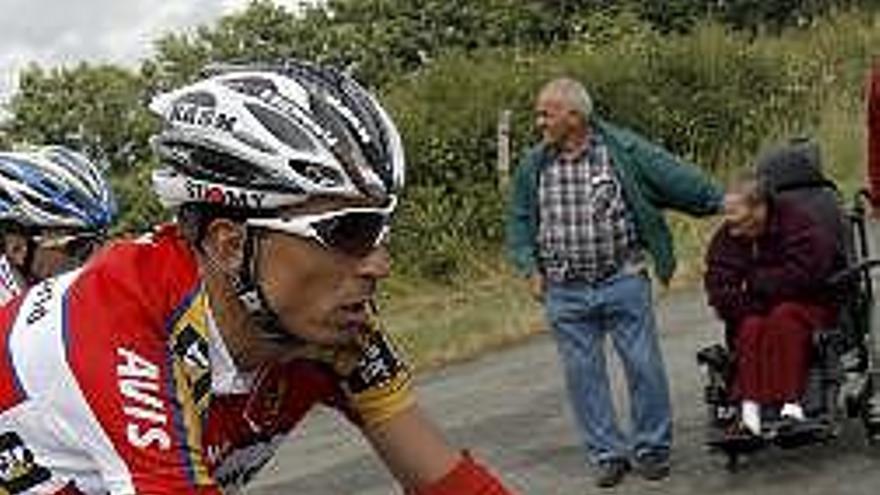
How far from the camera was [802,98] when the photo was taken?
23141mm

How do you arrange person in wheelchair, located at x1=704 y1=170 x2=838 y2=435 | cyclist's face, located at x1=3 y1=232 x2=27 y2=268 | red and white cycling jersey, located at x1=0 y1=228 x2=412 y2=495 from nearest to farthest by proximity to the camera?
red and white cycling jersey, located at x1=0 y1=228 x2=412 y2=495
cyclist's face, located at x1=3 y1=232 x2=27 y2=268
person in wheelchair, located at x1=704 y1=170 x2=838 y2=435

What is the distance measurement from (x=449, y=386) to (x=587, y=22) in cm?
2574

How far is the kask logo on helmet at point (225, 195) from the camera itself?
2.57 m

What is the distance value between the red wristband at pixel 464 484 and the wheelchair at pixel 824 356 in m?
5.25

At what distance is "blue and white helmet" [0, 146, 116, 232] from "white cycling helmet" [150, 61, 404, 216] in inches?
77.6

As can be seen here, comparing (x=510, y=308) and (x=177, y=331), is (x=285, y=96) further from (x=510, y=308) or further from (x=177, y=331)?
(x=510, y=308)

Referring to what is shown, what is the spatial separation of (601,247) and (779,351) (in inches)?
37.8

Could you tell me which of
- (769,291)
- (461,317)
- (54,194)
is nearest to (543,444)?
(769,291)

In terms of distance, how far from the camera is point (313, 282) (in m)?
2.62

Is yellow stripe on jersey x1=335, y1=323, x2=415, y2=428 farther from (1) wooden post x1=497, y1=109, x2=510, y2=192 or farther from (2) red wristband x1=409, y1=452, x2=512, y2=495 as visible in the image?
(1) wooden post x1=497, y1=109, x2=510, y2=192

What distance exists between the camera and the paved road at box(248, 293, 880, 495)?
27.5ft

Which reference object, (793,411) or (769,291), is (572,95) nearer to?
(769,291)

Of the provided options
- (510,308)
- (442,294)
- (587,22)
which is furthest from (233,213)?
(587,22)

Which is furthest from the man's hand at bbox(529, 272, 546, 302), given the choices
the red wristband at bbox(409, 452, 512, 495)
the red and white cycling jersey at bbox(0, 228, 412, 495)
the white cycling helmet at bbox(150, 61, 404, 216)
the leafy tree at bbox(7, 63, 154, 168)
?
the leafy tree at bbox(7, 63, 154, 168)
